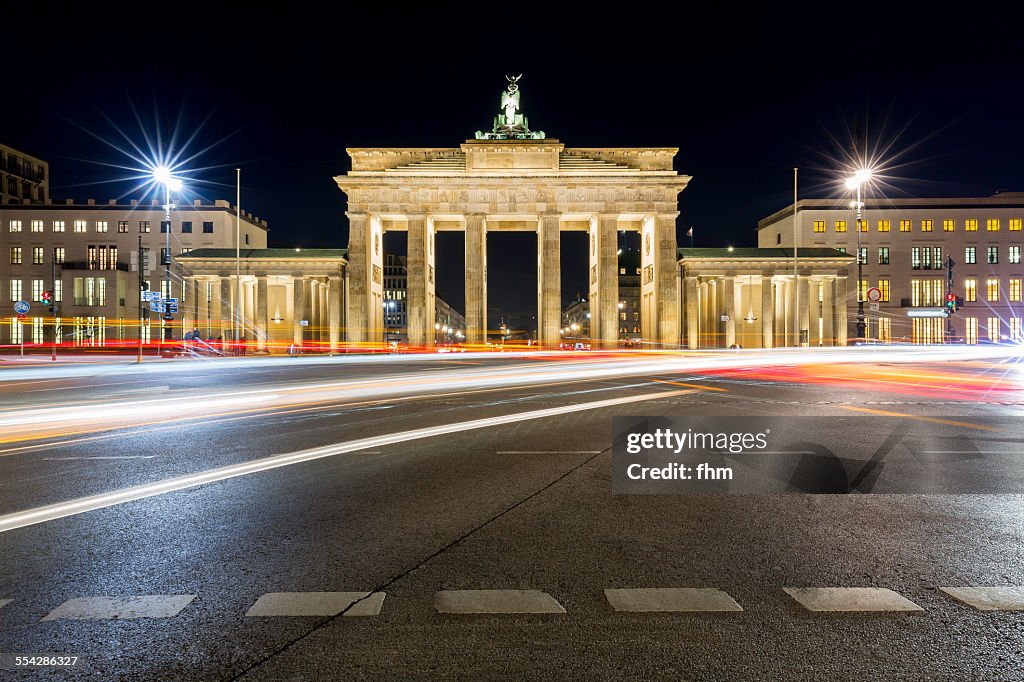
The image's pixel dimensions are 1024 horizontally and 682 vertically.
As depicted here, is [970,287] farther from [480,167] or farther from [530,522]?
[530,522]

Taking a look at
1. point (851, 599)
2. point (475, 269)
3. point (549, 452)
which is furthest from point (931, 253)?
point (851, 599)

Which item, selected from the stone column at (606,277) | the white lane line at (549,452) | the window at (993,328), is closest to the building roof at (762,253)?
the stone column at (606,277)

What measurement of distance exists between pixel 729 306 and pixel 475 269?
25234 millimetres

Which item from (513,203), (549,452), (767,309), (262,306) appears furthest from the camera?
(262,306)

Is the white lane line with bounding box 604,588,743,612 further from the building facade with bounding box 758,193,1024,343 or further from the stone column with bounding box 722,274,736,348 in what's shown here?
the building facade with bounding box 758,193,1024,343

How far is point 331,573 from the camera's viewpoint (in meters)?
4.49

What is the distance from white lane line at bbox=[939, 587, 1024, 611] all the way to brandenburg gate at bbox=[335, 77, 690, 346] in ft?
169

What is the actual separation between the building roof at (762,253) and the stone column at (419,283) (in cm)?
2528

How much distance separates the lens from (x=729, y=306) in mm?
60125

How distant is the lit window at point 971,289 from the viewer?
7188 cm

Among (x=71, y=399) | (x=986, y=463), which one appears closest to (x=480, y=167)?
(x=71, y=399)

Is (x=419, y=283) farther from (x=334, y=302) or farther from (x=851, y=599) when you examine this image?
(x=851, y=599)

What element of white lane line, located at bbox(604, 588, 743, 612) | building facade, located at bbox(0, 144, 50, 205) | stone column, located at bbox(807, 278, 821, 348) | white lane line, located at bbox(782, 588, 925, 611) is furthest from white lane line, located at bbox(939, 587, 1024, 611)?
building facade, located at bbox(0, 144, 50, 205)

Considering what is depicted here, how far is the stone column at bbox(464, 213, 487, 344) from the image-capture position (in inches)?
2232
